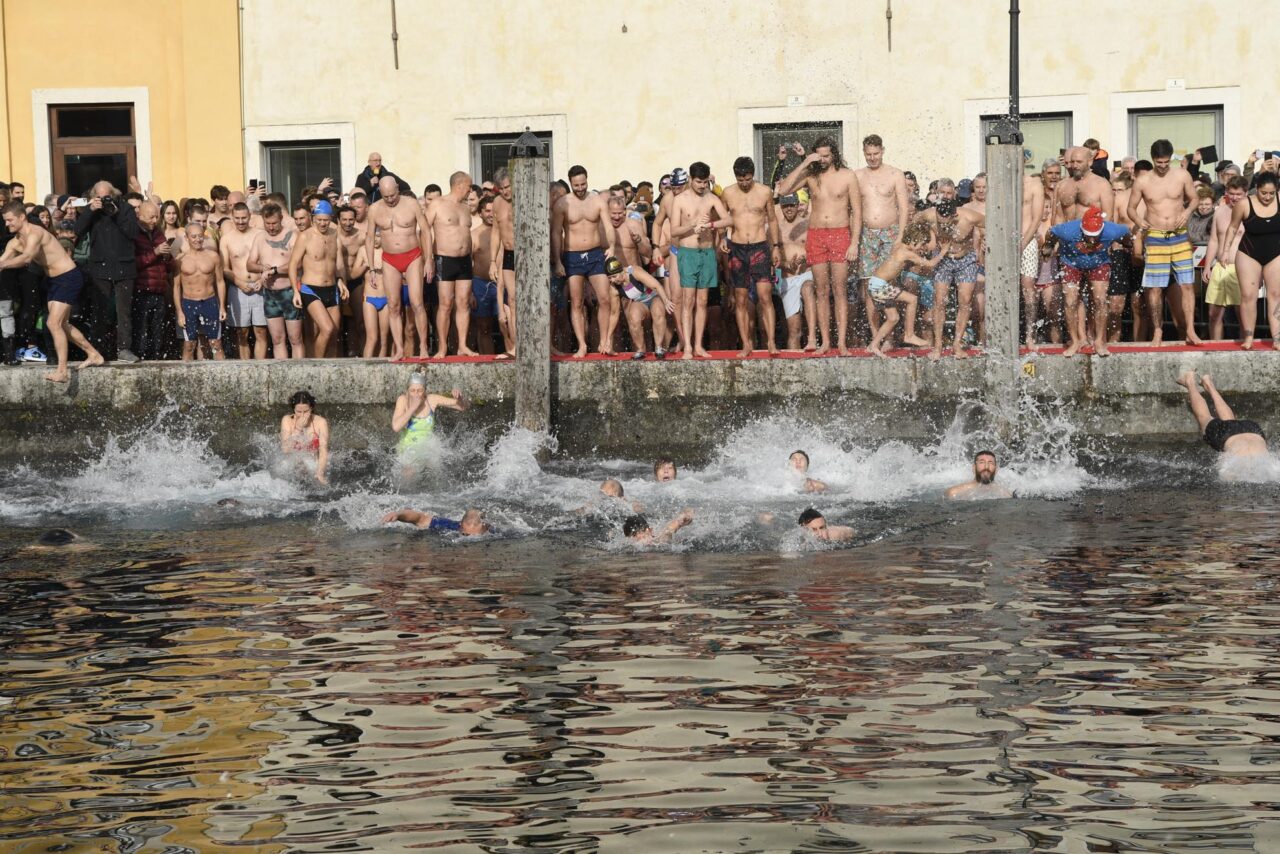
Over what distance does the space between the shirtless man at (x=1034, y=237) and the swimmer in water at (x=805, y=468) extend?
→ 8.30ft

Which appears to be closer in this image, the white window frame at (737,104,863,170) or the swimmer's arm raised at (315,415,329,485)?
the swimmer's arm raised at (315,415,329,485)

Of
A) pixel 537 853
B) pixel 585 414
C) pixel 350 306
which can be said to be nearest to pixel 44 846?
pixel 537 853

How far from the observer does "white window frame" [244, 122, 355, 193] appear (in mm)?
23438

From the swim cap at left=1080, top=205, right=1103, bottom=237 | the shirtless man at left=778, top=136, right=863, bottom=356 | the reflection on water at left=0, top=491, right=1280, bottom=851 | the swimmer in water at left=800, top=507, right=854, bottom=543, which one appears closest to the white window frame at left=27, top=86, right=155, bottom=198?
the shirtless man at left=778, top=136, right=863, bottom=356

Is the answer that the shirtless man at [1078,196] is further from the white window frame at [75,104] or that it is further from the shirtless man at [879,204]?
the white window frame at [75,104]

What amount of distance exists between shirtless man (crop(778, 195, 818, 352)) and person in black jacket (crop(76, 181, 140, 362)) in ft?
20.2

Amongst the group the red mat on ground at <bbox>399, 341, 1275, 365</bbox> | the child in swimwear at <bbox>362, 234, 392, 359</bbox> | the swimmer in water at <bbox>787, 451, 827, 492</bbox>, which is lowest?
the swimmer in water at <bbox>787, 451, 827, 492</bbox>

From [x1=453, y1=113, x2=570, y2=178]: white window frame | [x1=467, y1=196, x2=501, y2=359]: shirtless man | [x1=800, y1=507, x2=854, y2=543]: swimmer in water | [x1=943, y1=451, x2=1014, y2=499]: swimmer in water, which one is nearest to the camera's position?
[x1=800, y1=507, x2=854, y2=543]: swimmer in water

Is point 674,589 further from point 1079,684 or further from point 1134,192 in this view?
point 1134,192

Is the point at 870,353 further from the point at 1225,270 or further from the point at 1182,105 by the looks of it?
the point at 1182,105

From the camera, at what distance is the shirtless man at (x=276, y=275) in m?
Answer: 17.9

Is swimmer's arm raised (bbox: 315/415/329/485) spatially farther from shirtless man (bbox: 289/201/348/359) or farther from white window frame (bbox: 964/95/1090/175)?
white window frame (bbox: 964/95/1090/175)

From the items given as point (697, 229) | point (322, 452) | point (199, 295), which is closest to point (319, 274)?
point (199, 295)

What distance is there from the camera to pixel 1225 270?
17.1m
